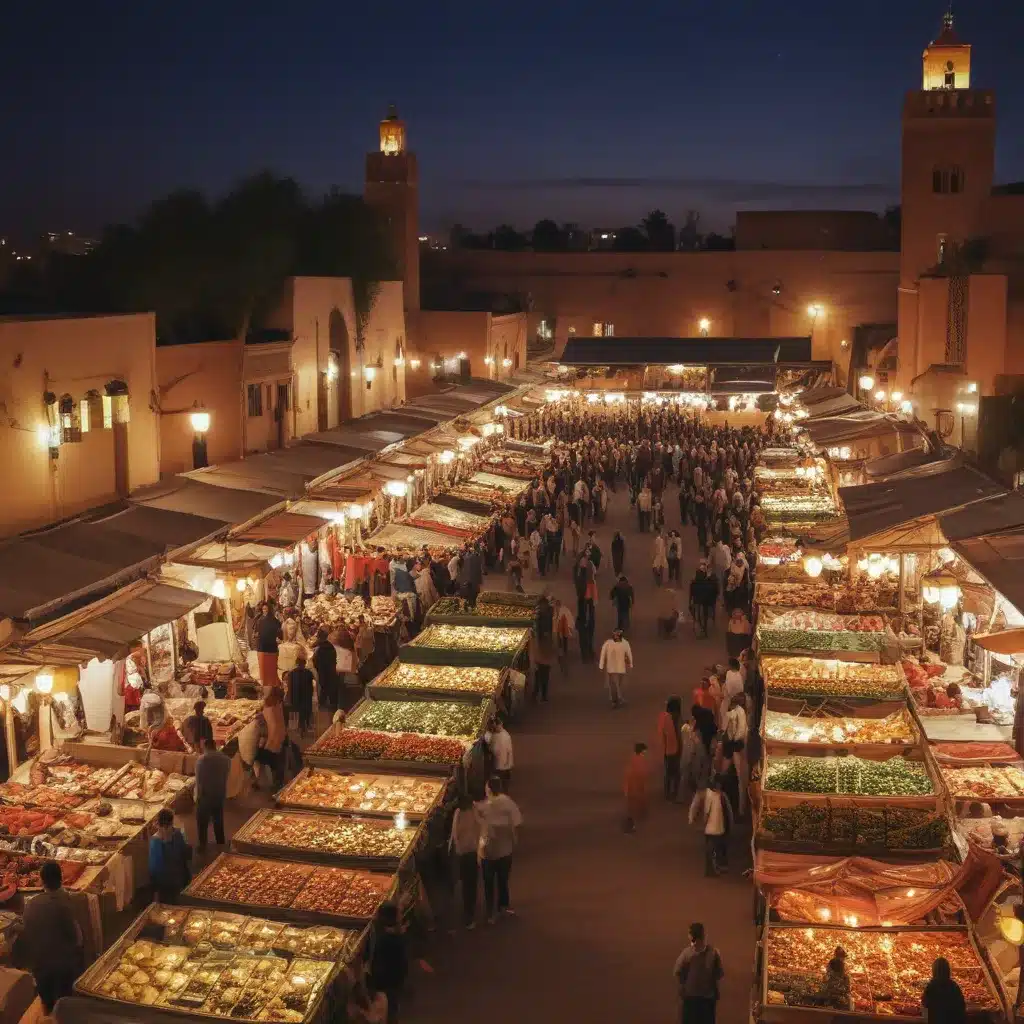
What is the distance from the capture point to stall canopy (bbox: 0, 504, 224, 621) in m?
12.6

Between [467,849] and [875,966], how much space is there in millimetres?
3179

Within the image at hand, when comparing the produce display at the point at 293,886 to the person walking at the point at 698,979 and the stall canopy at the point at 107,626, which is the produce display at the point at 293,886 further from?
the stall canopy at the point at 107,626

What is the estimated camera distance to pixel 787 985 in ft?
27.7

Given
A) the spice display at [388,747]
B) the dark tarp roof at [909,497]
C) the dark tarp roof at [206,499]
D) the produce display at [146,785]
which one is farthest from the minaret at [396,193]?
the produce display at [146,785]

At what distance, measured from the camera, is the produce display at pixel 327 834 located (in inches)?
412

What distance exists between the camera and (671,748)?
1318 cm

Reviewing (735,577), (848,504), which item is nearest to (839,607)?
(848,504)

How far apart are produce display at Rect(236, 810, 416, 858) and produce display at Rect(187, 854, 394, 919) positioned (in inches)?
8.8

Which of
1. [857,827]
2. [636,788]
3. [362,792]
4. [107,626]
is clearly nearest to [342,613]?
[107,626]

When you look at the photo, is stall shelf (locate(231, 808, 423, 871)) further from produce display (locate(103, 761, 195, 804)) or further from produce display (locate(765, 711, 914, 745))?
produce display (locate(765, 711, 914, 745))

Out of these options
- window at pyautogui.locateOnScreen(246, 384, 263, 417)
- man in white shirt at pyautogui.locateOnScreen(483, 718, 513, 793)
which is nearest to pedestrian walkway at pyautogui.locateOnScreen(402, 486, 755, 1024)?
man in white shirt at pyautogui.locateOnScreen(483, 718, 513, 793)

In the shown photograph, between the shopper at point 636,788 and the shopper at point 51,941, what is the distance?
5.25 meters

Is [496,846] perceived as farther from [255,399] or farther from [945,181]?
[945,181]

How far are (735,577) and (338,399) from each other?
11.6m
